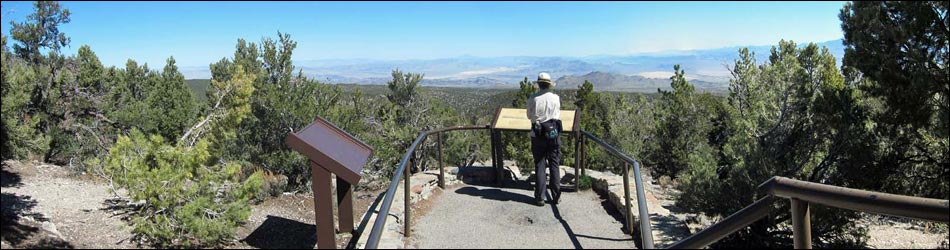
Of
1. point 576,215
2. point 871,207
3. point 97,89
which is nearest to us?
point 871,207

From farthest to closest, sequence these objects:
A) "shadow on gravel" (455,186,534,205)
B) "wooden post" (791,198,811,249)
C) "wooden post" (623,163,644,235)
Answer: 1. "shadow on gravel" (455,186,534,205)
2. "wooden post" (623,163,644,235)
3. "wooden post" (791,198,811,249)

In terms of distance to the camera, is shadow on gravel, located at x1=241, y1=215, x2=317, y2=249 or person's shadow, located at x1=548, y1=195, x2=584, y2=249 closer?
person's shadow, located at x1=548, y1=195, x2=584, y2=249

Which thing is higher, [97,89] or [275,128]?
Result: [97,89]

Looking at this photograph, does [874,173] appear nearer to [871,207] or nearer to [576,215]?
[576,215]

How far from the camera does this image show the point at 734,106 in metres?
13.7

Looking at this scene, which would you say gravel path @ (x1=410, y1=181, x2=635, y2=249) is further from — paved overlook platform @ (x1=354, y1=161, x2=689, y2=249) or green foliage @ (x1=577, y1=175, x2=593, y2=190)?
green foliage @ (x1=577, y1=175, x2=593, y2=190)

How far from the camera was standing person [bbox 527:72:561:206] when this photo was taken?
19.5 feet

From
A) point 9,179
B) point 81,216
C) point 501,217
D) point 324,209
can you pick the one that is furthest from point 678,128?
point 9,179

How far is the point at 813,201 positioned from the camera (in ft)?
7.66

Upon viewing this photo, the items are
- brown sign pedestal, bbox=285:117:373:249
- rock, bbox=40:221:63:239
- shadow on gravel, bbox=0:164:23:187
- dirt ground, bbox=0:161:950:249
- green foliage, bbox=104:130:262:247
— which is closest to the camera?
brown sign pedestal, bbox=285:117:373:249

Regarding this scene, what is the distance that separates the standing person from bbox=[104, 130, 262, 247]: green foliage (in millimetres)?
4803

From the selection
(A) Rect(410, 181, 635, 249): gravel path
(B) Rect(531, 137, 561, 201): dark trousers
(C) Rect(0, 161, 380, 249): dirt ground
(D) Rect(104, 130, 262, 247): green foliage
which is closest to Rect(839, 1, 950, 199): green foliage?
(A) Rect(410, 181, 635, 249): gravel path

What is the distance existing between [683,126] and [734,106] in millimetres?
5520

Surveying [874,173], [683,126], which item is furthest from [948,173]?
[683,126]
